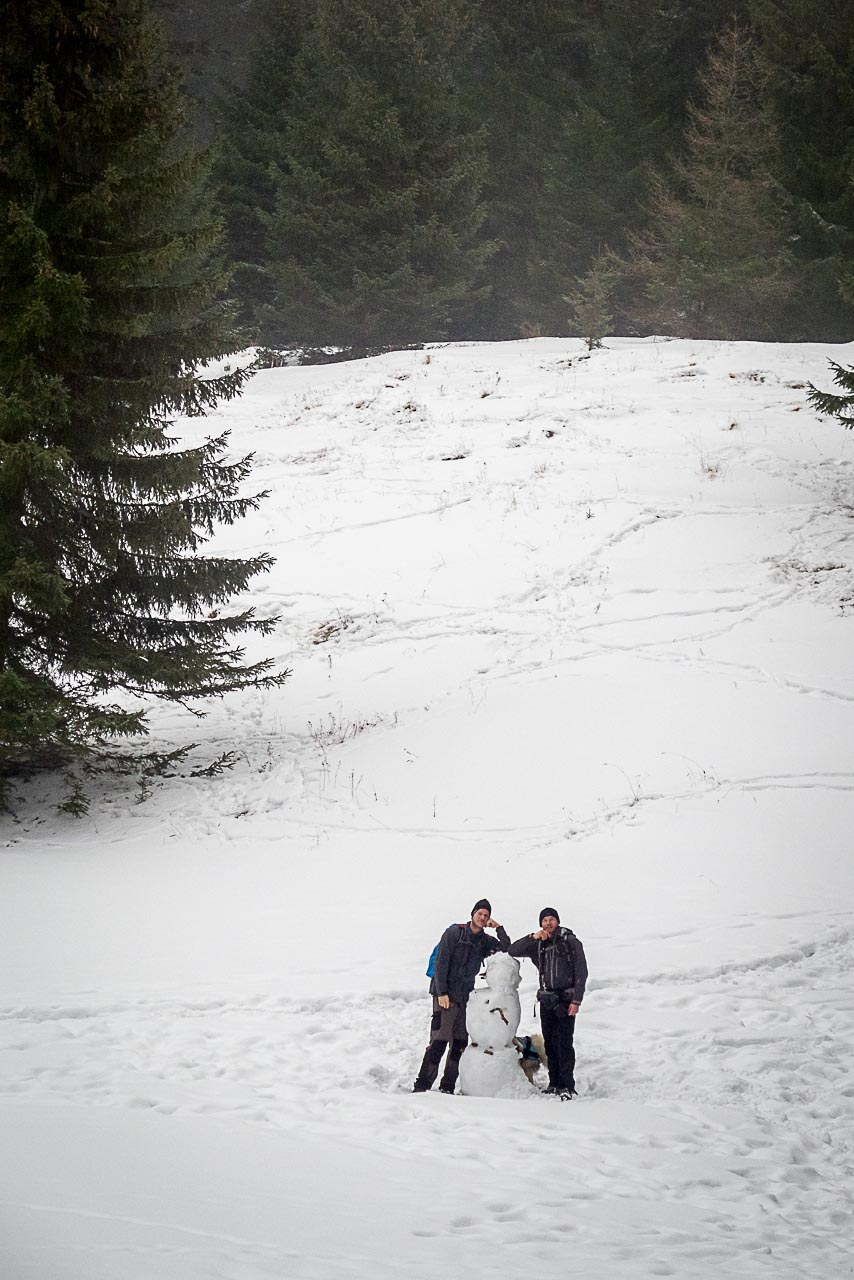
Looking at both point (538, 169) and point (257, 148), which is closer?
point (257, 148)

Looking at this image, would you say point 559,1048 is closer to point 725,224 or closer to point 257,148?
point 725,224

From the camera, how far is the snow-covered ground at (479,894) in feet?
13.9

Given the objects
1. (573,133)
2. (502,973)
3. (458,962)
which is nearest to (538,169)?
(573,133)

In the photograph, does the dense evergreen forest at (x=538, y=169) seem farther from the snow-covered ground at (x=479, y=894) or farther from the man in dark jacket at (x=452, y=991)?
the man in dark jacket at (x=452, y=991)

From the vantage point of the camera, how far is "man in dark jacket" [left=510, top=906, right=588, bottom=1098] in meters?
6.26

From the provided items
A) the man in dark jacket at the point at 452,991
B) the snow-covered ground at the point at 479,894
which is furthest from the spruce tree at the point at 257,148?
the man in dark jacket at the point at 452,991

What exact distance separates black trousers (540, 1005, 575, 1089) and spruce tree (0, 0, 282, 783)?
A: 553 cm

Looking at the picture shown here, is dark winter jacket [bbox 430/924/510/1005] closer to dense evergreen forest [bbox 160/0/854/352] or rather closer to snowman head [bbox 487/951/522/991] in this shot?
snowman head [bbox 487/951/522/991]

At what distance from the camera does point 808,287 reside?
2772cm

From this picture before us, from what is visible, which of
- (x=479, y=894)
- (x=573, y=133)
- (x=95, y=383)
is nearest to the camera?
(x=479, y=894)

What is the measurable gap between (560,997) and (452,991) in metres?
0.81

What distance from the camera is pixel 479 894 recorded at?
866 centimetres

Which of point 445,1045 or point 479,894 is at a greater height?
point 479,894

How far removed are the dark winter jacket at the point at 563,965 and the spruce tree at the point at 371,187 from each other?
85.5 ft
